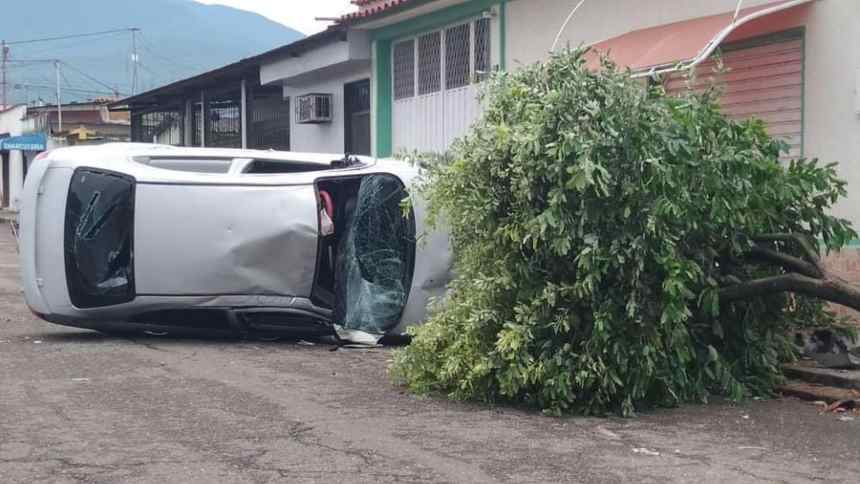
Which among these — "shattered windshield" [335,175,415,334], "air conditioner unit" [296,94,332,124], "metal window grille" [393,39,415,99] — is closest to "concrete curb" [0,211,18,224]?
"air conditioner unit" [296,94,332,124]

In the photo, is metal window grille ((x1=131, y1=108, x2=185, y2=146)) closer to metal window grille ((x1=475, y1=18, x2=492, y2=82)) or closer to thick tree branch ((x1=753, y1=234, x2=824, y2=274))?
metal window grille ((x1=475, y1=18, x2=492, y2=82))

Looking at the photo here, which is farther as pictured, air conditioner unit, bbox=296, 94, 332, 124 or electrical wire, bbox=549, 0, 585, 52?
air conditioner unit, bbox=296, 94, 332, 124

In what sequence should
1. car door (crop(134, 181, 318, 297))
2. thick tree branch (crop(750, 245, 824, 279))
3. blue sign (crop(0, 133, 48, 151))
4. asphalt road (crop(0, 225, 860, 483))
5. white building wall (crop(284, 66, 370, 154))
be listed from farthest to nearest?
1. blue sign (crop(0, 133, 48, 151))
2. white building wall (crop(284, 66, 370, 154))
3. car door (crop(134, 181, 318, 297))
4. thick tree branch (crop(750, 245, 824, 279))
5. asphalt road (crop(0, 225, 860, 483))

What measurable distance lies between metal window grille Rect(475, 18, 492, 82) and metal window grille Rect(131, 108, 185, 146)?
13.2 meters

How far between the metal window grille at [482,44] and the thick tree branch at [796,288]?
7.07m

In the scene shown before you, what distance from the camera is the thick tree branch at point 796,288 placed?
795cm

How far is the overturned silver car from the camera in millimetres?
10656

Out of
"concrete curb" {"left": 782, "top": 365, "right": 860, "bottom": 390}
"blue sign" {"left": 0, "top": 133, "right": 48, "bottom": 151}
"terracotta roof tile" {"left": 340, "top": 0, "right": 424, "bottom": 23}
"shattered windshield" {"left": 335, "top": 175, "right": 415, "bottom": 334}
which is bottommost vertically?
"concrete curb" {"left": 782, "top": 365, "right": 860, "bottom": 390}

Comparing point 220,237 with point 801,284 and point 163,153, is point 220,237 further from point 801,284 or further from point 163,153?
point 801,284

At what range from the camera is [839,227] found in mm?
8531

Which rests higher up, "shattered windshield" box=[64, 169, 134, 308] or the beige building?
the beige building

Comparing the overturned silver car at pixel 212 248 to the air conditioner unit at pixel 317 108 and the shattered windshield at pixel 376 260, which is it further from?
the air conditioner unit at pixel 317 108

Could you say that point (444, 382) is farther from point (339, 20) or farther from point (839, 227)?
point (339, 20)

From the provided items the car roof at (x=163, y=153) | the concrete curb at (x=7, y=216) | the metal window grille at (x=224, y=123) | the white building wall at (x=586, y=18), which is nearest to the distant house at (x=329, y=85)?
the white building wall at (x=586, y=18)
